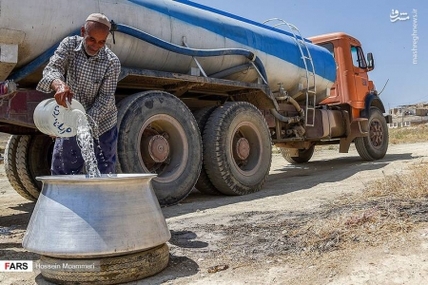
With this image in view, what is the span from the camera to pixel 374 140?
10.1 m

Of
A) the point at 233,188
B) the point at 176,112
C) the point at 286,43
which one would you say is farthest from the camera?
the point at 286,43

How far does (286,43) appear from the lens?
7250 mm

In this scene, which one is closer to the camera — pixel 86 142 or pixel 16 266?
pixel 16 266

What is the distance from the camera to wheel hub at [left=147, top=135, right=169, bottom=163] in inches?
195

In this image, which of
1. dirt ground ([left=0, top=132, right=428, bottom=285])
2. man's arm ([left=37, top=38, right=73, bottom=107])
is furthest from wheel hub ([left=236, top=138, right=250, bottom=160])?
man's arm ([left=37, top=38, right=73, bottom=107])

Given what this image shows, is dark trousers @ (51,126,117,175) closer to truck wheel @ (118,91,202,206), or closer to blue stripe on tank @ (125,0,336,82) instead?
truck wheel @ (118,91,202,206)

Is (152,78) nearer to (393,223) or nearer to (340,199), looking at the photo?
(340,199)

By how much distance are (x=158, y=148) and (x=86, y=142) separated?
76.4 inches

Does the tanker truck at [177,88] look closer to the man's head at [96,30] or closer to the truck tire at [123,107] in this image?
the truck tire at [123,107]

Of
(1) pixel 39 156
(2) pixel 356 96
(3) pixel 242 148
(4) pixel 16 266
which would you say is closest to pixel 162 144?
(3) pixel 242 148

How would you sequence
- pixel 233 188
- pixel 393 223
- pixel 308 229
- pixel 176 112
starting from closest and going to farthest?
pixel 393 223, pixel 308 229, pixel 176 112, pixel 233 188

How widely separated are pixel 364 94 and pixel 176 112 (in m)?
6.16

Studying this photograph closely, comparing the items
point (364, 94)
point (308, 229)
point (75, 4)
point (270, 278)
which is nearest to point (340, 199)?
point (308, 229)

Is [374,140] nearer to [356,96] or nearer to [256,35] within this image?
[356,96]
